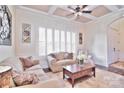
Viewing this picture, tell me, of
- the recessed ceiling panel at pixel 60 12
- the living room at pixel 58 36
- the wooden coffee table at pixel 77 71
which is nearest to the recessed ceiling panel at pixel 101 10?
the living room at pixel 58 36

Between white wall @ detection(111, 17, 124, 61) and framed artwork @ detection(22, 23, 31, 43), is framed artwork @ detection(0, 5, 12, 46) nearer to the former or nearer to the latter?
framed artwork @ detection(22, 23, 31, 43)

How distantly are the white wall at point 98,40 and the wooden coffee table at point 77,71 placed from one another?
14.9 inches

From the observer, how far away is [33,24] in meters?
1.36

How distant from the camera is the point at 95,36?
5.39ft

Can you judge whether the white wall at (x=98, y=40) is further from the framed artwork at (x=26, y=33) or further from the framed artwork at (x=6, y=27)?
the framed artwork at (x=6, y=27)

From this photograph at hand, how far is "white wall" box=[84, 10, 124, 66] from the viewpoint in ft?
5.08

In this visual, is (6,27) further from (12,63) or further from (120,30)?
(120,30)

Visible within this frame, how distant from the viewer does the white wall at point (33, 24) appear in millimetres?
1290

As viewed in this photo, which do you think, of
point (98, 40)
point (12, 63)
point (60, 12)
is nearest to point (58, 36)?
point (60, 12)

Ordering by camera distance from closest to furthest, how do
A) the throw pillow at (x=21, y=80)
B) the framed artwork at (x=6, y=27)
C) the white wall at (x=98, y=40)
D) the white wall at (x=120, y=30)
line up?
the throw pillow at (x=21, y=80) < the framed artwork at (x=6, y=27) < the white wall at (x=120, y=30) < the white wall at (x=98, y=40)

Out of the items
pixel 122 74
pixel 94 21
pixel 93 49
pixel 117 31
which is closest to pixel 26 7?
pixel 94 21

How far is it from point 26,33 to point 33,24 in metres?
0.16

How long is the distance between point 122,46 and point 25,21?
4.80 feet
